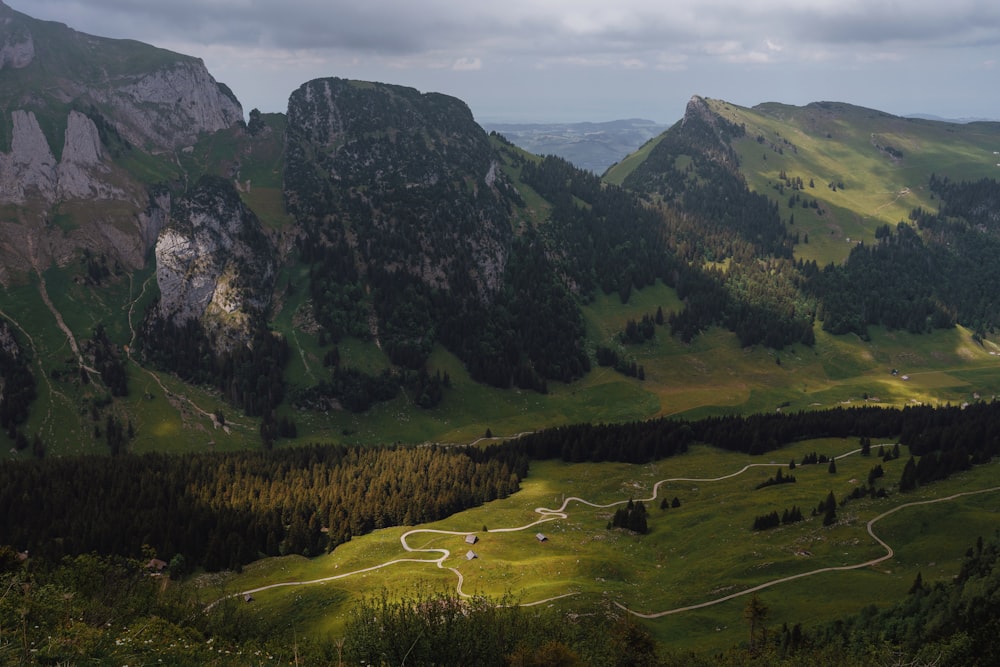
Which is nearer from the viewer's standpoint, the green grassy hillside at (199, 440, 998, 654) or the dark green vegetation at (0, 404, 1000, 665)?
the dark green vegetation at (0, 404, 1000, 665)

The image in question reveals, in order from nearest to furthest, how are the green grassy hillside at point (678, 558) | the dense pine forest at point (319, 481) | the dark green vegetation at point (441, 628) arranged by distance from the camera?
1. the dark green vegetation at point (441, 628)
2. the green grassy hillside at point (678, 558)
3. the dense pine forest at point (319, 481)

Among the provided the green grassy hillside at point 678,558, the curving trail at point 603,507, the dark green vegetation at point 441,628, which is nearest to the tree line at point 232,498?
the green grassy hillside at point 678,558

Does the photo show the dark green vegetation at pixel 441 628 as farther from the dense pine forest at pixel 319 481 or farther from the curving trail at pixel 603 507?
the dense pine forest at pixel 319 481

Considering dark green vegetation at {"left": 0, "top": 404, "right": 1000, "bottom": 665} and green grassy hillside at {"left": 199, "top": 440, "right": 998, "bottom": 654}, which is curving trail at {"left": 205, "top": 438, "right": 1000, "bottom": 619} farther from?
dark green vegetation at {"left": 0, "top": 404, "right": 1000, "bottom": 665}

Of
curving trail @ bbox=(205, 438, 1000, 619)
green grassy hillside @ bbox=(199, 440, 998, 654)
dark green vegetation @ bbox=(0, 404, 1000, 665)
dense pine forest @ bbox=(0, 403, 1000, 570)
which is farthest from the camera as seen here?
Answer: dense pine forest @ bbox=(0, 403, 1000, 570)

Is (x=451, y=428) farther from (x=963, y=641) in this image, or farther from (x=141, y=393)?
(x=963, y=641)

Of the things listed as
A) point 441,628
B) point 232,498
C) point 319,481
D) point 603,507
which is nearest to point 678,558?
point 603,507

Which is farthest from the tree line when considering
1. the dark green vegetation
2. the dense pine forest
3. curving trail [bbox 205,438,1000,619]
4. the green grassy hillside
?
curving trail [bbox 205,438,1000,619]

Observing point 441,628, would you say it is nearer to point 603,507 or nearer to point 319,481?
point 603,507

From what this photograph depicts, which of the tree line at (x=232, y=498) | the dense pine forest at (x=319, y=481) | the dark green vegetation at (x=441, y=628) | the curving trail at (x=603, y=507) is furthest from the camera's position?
the dense pine forest at (x=319, y=481)

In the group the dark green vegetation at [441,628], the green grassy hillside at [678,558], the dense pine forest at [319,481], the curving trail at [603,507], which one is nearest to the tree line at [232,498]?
the dense pine forest at [319,481]

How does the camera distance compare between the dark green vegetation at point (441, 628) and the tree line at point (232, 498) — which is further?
the tree line at point (232, 498)

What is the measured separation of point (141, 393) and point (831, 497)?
178m

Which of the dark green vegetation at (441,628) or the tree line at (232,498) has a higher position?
the dark green vegetation at (441,628)
